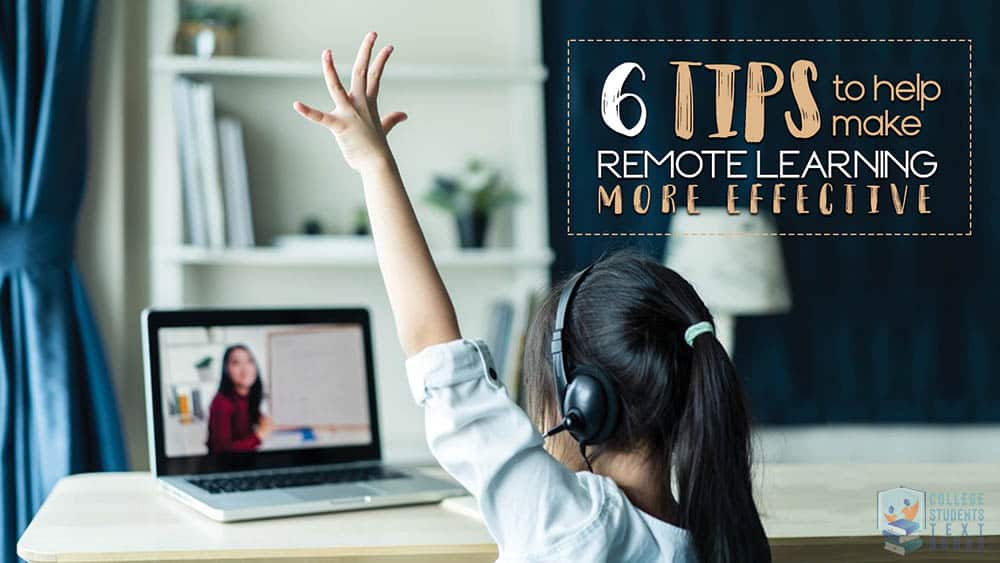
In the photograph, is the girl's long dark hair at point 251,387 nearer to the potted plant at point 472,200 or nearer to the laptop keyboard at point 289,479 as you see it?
the laptop keyboard at point 289,479

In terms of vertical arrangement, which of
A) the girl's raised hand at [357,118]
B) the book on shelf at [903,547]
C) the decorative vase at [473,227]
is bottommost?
the book on shelf at [903,547]

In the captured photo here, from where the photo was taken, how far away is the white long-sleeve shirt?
36.3 inches

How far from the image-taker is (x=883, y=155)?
7.42 feet

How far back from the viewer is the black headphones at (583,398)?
0.97m

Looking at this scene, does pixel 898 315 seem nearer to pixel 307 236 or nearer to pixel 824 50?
pixel 824 50

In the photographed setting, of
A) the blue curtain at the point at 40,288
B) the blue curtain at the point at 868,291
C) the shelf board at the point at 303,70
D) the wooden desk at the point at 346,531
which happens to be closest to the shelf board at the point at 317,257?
the blue curtain at the point at 868,291

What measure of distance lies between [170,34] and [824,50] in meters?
1.68

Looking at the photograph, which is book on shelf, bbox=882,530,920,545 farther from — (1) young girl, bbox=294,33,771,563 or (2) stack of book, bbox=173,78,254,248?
(2) stack of book, bbox=173,78,254,248

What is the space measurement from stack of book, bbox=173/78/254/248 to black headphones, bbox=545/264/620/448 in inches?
67.8

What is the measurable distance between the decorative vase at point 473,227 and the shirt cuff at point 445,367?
173cm

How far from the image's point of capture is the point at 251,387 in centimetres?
159

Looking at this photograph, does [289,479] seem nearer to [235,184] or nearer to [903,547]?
[903,547]

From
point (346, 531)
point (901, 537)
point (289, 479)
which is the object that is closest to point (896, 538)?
point (901, 537)

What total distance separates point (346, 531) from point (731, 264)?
1.52 m
